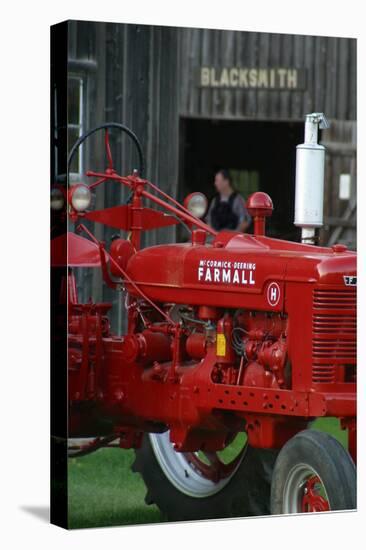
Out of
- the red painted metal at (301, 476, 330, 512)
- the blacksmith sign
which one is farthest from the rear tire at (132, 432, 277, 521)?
the blacksmith sign

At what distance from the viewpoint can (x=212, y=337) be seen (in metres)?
9.66

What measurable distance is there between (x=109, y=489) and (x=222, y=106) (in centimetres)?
256

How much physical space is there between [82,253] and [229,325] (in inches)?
34.4

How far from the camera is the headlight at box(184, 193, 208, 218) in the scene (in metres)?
10.1

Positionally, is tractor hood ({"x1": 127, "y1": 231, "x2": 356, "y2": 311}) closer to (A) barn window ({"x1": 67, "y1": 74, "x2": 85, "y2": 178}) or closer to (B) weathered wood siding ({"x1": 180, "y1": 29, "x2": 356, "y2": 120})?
(A) barn window ({"x1": 67, "y1": 74, "x2": 85, "y2": 178})

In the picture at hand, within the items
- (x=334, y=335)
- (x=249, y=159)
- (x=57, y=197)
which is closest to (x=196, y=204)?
(x=249, y=159)

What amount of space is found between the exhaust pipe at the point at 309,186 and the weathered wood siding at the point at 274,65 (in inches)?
10.8

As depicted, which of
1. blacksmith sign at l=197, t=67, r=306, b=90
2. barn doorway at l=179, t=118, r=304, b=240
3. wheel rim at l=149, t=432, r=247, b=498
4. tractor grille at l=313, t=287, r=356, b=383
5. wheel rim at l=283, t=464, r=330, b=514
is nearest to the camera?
tractor grille at l=313, t=287, r=356, b=383

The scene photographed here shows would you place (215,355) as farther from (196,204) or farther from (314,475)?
(196,204)

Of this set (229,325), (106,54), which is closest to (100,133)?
(106,54)

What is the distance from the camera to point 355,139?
34.9 ft

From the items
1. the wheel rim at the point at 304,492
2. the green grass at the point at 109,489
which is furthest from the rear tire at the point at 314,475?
the green grass at the point at 109,489

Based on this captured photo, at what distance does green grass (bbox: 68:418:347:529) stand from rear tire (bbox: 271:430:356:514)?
0.49ft

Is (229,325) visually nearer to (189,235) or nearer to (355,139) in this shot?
(189,235)
